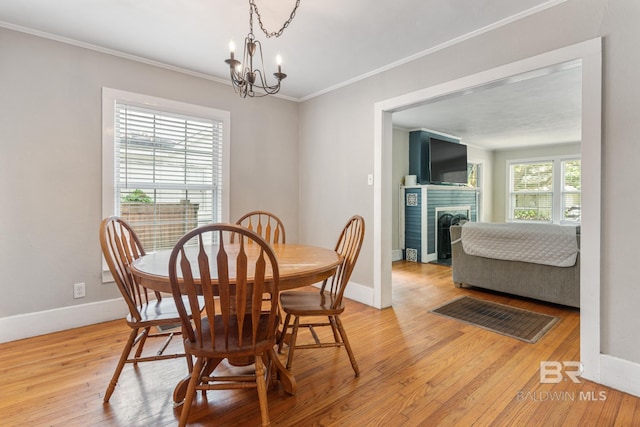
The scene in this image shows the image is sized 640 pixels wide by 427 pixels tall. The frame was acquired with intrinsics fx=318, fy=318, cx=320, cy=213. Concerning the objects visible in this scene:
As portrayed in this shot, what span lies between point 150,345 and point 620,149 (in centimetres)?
328

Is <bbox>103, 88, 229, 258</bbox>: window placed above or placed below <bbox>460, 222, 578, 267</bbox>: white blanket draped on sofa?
above

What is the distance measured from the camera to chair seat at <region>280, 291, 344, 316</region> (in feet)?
6.09

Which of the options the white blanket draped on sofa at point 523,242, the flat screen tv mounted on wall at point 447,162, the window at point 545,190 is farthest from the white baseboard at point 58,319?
the window at point 545,190

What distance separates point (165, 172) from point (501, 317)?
347cm

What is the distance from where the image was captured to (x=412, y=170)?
583 centimetres

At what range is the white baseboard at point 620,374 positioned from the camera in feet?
5.82

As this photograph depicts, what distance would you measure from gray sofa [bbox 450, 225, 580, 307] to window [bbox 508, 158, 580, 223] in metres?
5.04

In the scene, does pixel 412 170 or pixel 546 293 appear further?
pixel 412 170

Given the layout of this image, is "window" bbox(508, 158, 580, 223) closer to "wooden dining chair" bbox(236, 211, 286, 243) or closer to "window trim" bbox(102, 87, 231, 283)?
"wooden dining chair" bbox(236, 211, 286, 243)

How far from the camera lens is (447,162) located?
6102mm

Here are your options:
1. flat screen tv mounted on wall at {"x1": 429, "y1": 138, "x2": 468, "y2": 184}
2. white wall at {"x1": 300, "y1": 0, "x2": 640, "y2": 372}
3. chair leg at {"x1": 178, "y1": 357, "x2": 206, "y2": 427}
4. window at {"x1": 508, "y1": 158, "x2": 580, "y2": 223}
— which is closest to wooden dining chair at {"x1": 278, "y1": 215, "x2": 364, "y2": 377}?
chair leg at {"x1": 178, "y1": 357, "x2": 206, "y2": 427}

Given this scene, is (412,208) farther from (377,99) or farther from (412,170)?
(377,99)

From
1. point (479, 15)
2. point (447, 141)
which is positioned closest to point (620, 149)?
point (479, 15)

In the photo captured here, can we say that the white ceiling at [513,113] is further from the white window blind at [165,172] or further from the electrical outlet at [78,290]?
the electrical outlet at [78,290]
